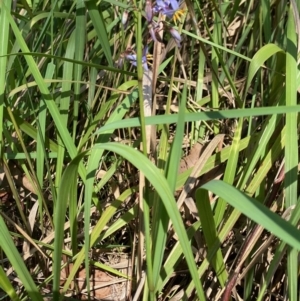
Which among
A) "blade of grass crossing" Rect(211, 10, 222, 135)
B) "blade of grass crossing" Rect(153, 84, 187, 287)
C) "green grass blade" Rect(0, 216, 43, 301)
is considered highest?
"blade of grass crossing" Rect(211, 10, 222, 135)

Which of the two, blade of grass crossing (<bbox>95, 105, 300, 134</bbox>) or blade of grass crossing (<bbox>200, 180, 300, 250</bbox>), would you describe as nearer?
blade of grass crossing (<bbox>200, 180, 300, 250</bbox>)

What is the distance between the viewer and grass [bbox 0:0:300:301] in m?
0.95

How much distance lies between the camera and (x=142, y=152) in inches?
40.2

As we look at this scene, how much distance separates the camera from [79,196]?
1.30 meters

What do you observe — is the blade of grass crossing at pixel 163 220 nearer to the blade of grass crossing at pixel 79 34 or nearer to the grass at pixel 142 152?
the grass at pixel 142 152

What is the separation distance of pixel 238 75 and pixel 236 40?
3.6 inches

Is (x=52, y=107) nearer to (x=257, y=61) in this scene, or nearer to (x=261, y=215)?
(x=257, y=61)

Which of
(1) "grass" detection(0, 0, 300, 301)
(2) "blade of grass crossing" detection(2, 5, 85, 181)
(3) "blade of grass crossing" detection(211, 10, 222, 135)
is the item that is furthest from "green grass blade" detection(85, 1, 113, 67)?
(3) "blade of grass crossing" detection(211, 10, 222, 135)

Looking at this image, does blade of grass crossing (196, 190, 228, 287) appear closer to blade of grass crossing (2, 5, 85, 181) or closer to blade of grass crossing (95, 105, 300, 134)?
blade of grass crossing (95, 105, 300, 134)

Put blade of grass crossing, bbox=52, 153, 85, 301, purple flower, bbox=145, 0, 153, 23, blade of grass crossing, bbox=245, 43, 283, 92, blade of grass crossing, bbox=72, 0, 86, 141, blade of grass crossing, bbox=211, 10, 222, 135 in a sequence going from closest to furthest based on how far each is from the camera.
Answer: purple flower, bbox=145, 0, 153, 23 → blade of grass crossing, bbox=52, 153, 85, 301 → blade of grass crossing, bbox=245, 43, 283, 92 → blade of grass crossing, bbox=72, 0, 86, 141 → blade of grass crossing, bbox=211, 10, 222, 135

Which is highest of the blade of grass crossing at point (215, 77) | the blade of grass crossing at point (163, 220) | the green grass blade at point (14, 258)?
the blade of grass crossing at point (215, 77)

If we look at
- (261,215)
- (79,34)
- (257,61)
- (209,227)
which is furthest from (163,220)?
(79,34)

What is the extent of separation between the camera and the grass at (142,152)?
0.95 m

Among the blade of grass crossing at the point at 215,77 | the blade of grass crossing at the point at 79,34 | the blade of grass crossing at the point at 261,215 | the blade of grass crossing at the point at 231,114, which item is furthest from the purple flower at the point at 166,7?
the blade of grass crossing at the point at 215,77
